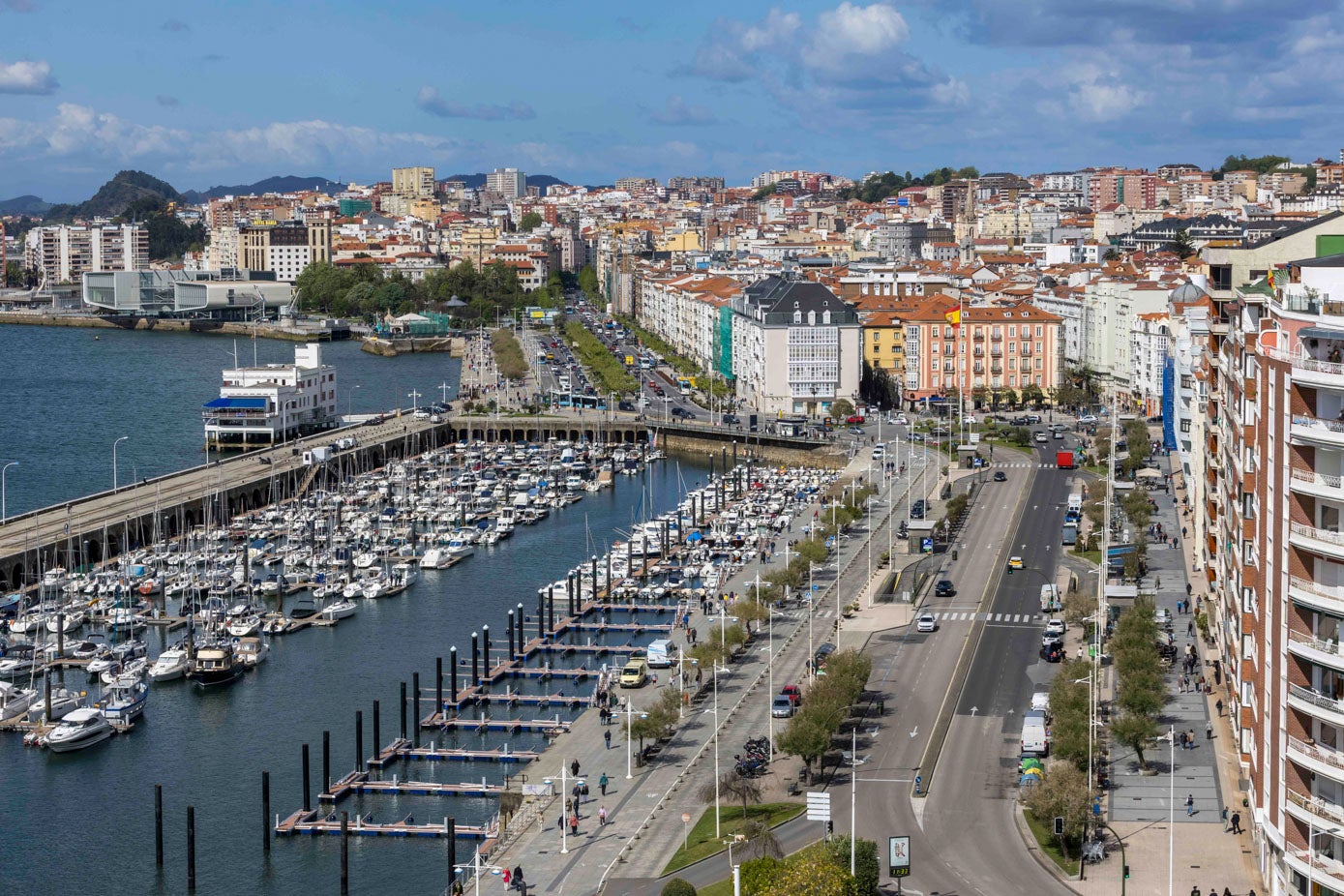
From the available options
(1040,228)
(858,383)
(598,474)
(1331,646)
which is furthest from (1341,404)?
(1040,228)

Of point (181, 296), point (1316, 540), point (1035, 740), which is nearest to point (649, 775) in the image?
point (1035, 740)

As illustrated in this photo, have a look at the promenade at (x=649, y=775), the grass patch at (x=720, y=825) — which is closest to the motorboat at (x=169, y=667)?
the promenade at (x=649, y=775)

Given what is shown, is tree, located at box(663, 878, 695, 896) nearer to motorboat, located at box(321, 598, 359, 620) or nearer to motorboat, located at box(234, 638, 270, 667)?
motorboat, located at box(234, 638, 270, 667)

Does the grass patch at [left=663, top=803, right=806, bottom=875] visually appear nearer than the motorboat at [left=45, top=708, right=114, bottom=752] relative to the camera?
Yes

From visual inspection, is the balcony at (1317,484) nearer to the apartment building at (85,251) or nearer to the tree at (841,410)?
the tree at (841,410)

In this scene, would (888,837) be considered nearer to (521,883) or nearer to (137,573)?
(521,883)

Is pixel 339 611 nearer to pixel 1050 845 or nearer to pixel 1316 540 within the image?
pixel 1050 845

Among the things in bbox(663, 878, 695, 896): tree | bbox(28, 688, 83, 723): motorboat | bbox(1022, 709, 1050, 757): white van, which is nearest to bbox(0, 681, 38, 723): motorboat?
bbox(28, 688, 83, 723): motorboat
